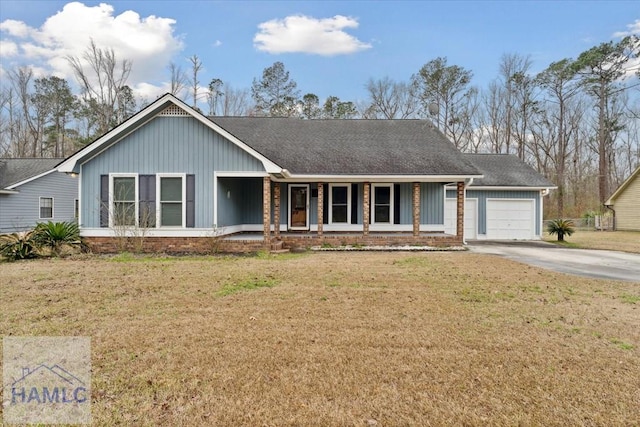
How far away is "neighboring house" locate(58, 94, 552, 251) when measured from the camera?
1195 centimetres

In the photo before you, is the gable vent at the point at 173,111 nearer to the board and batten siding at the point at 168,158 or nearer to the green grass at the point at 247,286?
the board and batten siding at the point at 168,158

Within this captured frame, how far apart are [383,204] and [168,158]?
8.51m

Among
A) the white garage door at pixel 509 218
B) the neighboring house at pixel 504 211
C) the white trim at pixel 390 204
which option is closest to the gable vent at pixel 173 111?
the white trim at pixel 390 204

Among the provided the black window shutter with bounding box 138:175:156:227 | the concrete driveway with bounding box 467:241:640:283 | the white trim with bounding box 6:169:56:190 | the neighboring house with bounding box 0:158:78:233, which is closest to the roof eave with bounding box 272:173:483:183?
the concrete driveway with bounding box 467:241:640:283

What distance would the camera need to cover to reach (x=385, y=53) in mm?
28609

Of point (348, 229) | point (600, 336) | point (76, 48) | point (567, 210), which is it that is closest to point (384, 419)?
point (600, 336)

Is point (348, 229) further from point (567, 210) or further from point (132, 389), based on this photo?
point (567, 210)

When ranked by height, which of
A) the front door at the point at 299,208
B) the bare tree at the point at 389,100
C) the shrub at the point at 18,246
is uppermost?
the bare tree at the point at 389,100

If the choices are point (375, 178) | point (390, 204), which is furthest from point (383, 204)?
point (375, 178)

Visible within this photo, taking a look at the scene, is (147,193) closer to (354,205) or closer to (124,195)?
(124,195)

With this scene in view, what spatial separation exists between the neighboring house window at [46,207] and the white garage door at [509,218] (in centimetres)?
2429

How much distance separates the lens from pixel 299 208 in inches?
602

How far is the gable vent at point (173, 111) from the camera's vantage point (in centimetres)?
1190

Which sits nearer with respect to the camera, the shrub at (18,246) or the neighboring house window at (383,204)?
the shrub at (18,246)
